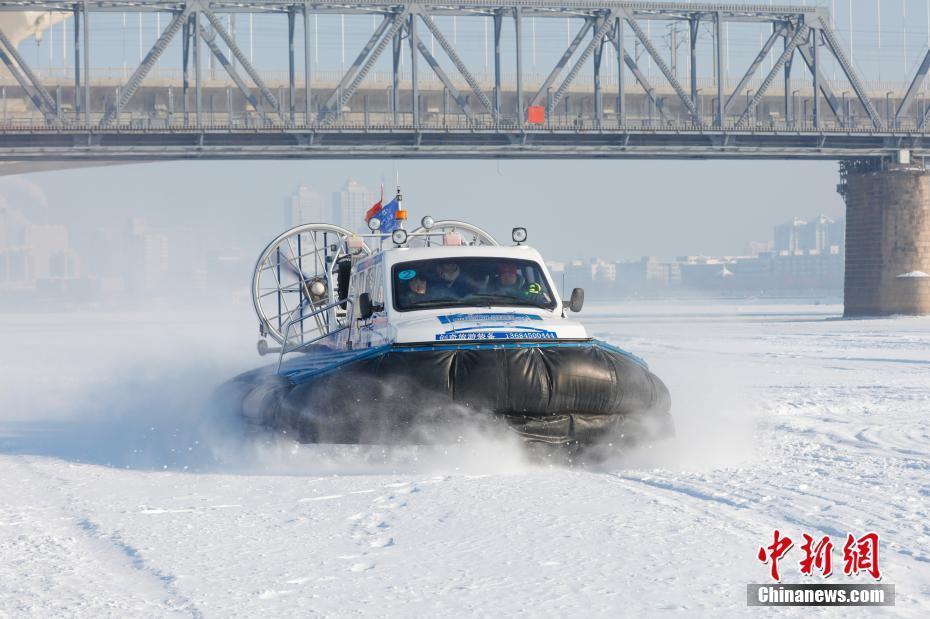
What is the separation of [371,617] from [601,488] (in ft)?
11.2

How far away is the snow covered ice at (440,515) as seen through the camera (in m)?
5.59

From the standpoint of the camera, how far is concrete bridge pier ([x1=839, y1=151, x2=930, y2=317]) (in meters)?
52.6

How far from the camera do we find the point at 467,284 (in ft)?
35.6

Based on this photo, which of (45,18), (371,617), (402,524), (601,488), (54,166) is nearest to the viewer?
(371,617)

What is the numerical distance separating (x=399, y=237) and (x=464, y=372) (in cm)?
250

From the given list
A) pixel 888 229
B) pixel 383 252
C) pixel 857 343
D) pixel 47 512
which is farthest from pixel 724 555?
pixel 888 229

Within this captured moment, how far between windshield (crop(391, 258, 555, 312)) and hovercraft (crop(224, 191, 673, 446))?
0.01m

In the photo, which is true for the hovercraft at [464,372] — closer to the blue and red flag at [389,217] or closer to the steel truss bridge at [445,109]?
the blue and red flag at [389,217]

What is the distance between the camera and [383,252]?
36.8 feet

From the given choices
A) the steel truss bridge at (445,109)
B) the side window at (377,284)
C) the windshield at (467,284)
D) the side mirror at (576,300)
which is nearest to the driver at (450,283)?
the windshield at (467,284)

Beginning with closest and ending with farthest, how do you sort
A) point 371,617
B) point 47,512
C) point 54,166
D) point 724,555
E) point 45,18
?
1. point 371,617
2. point 724,555
3. point 47,512
4. point 54,166
5. point 45,18

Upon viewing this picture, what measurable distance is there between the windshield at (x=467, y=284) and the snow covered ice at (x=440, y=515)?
5.24ft

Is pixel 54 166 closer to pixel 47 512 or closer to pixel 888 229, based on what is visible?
pixel 888 229

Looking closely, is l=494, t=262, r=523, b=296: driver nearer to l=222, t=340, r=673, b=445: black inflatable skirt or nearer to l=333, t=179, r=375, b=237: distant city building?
l=222, t=340, r=673, b=445: black inflatable skirt
